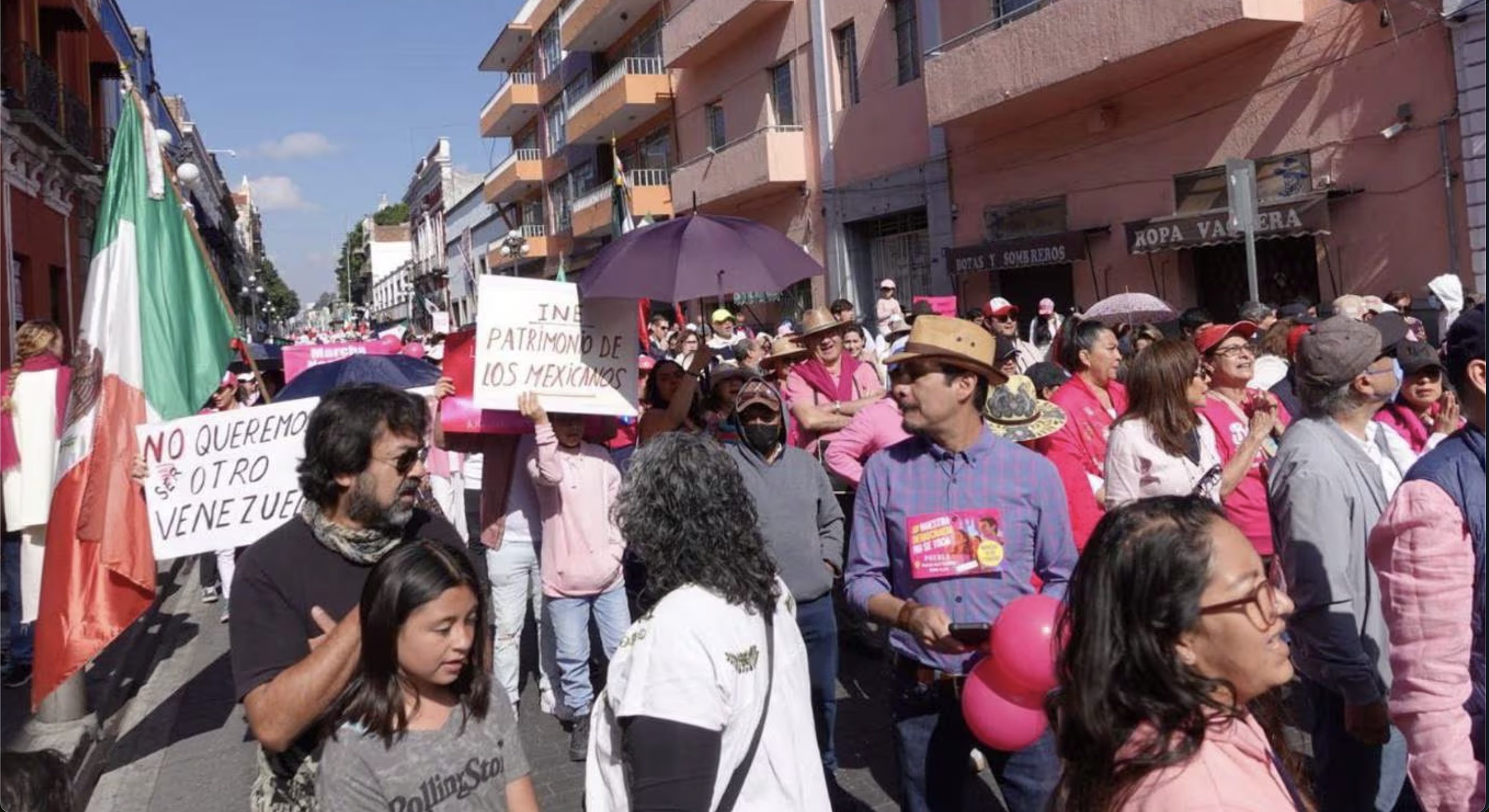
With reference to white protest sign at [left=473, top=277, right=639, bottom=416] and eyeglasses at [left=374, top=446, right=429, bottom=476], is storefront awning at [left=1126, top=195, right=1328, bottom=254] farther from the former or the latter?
eyeglasses at [left=374, top=446, right=429, bottom=476]

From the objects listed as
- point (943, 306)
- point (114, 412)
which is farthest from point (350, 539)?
point (943, 306)

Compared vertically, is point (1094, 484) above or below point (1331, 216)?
below

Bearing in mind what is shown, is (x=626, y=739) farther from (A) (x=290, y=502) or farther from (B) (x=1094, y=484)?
(B) (x=1094, y=484)

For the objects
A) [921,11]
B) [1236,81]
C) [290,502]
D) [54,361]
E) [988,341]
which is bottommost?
[290,502]

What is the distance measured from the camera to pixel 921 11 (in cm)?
1850

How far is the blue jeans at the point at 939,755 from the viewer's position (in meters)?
3.30

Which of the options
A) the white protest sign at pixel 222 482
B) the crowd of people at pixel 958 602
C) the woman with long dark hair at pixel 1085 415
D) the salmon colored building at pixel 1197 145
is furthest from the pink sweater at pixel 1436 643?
the salmon colored building at pixel 1197 145

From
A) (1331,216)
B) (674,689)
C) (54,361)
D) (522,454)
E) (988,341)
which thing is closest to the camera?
(674,689)

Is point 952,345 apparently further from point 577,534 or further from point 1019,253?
point 1019,253

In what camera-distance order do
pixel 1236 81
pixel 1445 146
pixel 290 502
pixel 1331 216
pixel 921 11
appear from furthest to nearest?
1. pixel 921 11
2. pixel 1236 81
3. pixel 1331 216
4. pixel 1445 146
5. pixel 290 502

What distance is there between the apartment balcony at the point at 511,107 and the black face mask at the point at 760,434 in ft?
128

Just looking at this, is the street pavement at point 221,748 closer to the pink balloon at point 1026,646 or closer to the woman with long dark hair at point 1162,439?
the woman with long dark hair at point 1162,439

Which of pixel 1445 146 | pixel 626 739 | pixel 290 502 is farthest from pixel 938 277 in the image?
pixel 626 739

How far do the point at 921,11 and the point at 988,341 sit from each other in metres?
16.3
